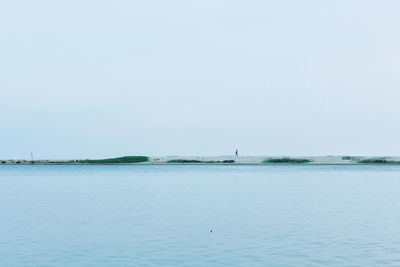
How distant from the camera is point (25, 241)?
99.8 feet

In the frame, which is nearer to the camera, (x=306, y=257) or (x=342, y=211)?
(x=306, y=257)

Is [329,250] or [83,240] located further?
[83,240]

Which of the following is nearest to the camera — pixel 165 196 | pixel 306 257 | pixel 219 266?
pixel 219 266

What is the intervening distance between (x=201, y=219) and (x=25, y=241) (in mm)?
13425

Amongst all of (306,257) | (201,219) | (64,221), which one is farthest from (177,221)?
(306,257)

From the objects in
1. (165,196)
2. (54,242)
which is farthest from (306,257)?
(165,196)

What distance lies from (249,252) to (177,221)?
11837 mm

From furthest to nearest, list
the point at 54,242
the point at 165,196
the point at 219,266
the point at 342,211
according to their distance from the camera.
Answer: the point at 165,196 < the point at 342,211 < the point at 54,242 < the point at 219,266

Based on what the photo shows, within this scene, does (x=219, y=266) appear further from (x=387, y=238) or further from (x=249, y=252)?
(x=387, y=238)

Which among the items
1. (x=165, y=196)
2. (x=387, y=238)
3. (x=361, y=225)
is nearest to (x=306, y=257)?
(x=387, y=238)

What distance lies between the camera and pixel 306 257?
25.8 metres

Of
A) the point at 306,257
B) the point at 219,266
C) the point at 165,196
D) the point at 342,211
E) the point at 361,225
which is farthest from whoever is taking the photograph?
the point at 165,196

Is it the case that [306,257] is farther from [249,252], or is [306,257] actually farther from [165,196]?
[165,196]

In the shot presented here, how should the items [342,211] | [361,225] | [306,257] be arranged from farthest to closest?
[342,211] → [361,225] → [306,257]
